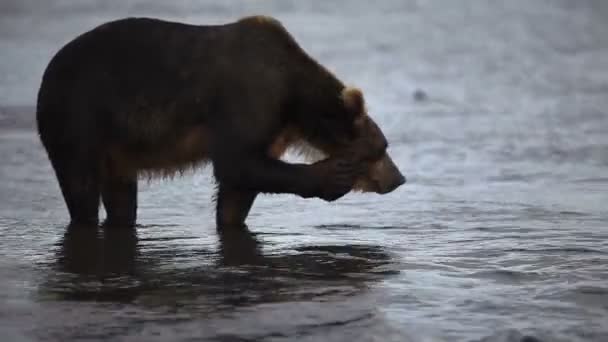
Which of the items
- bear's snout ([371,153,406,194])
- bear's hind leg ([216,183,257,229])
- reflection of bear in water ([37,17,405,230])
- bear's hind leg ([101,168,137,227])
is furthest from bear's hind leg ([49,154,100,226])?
bear's snout ([371,153,406,194])

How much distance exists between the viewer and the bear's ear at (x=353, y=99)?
6.24 metres

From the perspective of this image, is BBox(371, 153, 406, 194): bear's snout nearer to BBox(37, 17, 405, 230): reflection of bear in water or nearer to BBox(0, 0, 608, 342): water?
BBox(37, 17, 405, 230): reflection of bear in water

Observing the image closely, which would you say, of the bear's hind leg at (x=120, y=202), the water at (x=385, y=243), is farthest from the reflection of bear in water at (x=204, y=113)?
the water at (x=385, y=243)

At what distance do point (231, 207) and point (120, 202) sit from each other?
25.4 inches

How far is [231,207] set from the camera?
6758 mm

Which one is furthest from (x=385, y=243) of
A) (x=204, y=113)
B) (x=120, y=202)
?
(x=120, y=202)

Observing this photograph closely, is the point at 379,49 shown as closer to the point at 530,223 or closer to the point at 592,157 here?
the point at 592,157

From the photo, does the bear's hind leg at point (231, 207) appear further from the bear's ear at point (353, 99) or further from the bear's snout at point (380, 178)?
the bear's ear at point (353, 99)

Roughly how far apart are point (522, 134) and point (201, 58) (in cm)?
507

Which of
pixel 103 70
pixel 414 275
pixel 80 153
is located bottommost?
pixel 414 275

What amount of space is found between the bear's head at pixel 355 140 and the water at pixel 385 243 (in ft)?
1.07

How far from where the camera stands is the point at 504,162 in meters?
9.41

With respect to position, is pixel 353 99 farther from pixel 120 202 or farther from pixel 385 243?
pixel 120 202

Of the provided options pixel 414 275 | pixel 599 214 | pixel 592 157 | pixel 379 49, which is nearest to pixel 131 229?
pixel 414 275
